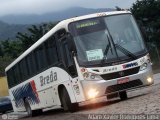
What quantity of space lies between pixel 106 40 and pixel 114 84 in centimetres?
142

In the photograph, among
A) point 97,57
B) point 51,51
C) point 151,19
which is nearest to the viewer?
point 97,57

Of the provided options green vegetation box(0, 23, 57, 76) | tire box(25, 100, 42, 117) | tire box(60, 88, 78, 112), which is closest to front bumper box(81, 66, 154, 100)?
tire box(60, 88, 78, 112)

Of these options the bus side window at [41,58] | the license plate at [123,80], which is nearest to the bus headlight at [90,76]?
the license plate at [123,80]

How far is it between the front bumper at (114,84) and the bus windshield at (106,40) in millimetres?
595

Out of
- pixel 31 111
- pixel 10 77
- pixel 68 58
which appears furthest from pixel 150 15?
pixel 68 58

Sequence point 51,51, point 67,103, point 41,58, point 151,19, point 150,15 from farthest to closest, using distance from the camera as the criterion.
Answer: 1. point 150,15
2. point 151,19
3. point 41,58
4. point 51,51
5. point 67,103

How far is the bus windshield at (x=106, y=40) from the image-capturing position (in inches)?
641

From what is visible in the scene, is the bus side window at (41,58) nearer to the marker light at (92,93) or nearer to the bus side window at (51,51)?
the bus side window at (51,51)

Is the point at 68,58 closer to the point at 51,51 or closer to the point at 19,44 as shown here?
the point at 51,51

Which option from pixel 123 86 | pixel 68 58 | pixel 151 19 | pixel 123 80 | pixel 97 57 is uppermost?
pixel 151 19

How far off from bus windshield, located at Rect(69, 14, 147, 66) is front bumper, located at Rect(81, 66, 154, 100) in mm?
595

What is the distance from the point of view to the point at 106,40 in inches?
653

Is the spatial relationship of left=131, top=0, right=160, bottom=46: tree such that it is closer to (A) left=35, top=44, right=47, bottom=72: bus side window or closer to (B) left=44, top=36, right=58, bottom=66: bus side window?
(A) left=35, top=44, right=47, bottom=72: bus side window

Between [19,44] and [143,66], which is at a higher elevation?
[19,44]
